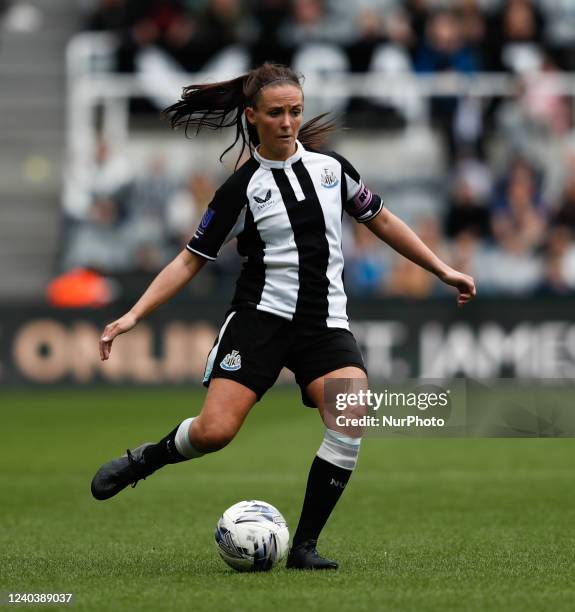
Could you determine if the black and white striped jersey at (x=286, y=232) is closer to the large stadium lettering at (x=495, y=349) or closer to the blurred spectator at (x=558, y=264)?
the large stadium lettering at (x=495, y=349)

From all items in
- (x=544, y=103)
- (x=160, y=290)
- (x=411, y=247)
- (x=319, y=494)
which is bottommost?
(x=319, y=494)

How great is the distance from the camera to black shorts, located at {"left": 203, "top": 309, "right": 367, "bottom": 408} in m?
6.05

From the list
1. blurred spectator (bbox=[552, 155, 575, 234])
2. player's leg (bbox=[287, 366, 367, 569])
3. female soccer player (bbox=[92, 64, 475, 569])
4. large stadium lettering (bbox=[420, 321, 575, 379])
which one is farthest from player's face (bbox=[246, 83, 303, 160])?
blurred spectator (bbox=[552, 155, 575, 234])

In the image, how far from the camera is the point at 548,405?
686 cm

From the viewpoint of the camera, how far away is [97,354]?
1664 cm

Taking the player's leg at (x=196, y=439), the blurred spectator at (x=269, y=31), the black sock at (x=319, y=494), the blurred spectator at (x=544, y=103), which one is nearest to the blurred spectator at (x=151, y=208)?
the blurred spectator at (x=269, y=31)

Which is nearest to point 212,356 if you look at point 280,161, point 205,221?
point 205,221

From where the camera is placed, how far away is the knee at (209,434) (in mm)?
5973

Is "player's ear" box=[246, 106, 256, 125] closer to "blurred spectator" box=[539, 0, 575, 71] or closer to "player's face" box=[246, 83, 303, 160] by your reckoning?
"player's face" box=[246, 83, 303, 160]

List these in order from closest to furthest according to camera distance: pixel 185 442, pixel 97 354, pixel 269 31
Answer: pixel 185 442
pixel 97 354
pixel 269 31

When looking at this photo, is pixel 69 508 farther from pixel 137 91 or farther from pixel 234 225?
pixel 137 91

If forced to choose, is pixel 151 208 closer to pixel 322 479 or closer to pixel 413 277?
pixel 413 277

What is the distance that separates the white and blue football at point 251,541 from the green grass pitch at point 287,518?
2.8 inches

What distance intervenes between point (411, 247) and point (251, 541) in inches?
54.9
